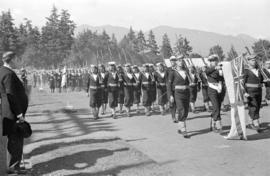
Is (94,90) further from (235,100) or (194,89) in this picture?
(235,100)

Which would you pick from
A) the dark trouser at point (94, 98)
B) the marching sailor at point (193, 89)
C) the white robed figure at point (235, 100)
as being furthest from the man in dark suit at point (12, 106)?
the marching sailor at point (193, 89)

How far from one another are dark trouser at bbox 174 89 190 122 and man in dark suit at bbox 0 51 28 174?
4.53 m

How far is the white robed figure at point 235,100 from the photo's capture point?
9.23 meters

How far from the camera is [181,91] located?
34.4ft

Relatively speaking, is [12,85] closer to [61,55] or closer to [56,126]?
[56,126]

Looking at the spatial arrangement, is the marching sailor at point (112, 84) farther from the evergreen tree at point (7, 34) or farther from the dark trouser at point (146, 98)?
the evergreen tree at point (7, 34)

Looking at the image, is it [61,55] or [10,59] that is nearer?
[10,59]

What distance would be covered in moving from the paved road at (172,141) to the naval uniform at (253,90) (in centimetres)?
55

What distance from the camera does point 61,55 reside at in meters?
80.1

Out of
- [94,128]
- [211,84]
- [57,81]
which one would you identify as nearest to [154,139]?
[211,84]

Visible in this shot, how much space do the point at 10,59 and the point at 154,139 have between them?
418cm

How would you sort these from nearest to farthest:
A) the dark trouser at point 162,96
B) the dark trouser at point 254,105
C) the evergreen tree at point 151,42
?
1. the dark trouser at point 254,105
2. the dark trouser at point 162,96
3. the evergreen tree at point 151,42

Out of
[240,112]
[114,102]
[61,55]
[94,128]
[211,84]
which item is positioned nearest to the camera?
[240,112]

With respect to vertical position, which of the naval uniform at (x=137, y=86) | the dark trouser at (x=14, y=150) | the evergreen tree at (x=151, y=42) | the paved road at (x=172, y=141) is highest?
the evergreen tree at (x=151, y=42)
